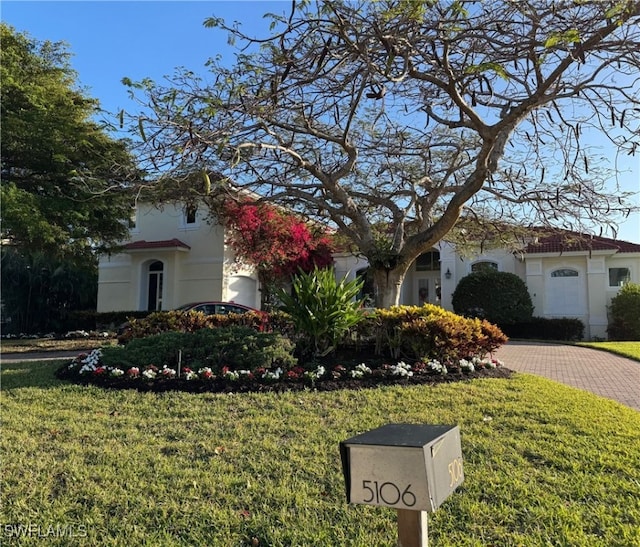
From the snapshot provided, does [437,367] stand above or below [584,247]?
below

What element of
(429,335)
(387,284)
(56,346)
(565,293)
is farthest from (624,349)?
(56,346)

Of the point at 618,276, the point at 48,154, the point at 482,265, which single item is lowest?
the point at 618,276

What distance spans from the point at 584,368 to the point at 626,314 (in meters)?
10.8

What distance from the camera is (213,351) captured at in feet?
28.2

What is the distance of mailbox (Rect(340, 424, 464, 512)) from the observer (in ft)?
6.52

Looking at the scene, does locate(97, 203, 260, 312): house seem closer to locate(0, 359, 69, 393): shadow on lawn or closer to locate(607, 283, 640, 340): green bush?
→ locate(0, 359, 69, 393): shadow on lawn

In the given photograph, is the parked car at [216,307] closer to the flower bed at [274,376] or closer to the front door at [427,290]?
the flower bed at [274,376]

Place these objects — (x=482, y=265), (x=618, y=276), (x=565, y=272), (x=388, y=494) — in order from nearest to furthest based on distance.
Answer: (x=388, y=494) < (x=618, y=276) < (x=565, y=272) < (x=482, y=265)

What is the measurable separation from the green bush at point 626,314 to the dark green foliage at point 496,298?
3216 mm

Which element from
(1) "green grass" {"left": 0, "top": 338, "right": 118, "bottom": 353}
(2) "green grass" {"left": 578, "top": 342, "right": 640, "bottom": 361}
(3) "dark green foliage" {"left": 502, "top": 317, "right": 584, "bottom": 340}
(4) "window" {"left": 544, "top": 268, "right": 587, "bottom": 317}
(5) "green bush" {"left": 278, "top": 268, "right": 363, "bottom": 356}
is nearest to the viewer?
(5) "green bush" {"left": 278, "top": 268, "right": 363, "bottom": 356}

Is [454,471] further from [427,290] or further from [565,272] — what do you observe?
[427,290]

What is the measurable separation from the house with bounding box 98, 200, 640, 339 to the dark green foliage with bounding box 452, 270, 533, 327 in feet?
4.60

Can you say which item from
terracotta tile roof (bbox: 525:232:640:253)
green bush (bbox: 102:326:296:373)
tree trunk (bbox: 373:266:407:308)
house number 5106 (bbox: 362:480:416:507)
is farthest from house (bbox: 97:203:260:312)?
house number 5106 (bbox: 362:480:416:507)

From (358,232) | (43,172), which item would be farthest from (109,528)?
(43,172)
